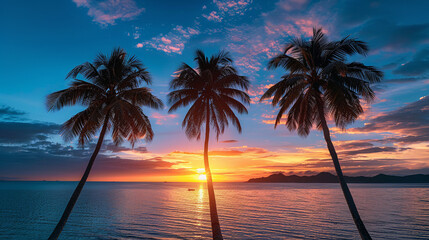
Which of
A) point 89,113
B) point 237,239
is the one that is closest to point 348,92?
point 237,239

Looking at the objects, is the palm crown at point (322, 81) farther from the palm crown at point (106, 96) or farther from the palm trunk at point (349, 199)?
the palm crown at point (106, 96)

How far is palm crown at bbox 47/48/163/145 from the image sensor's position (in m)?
17.0

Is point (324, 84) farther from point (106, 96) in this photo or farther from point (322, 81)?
point (106, 96)

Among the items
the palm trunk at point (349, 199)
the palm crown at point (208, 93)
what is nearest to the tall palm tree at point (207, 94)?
the palm crown at point (208, 93)

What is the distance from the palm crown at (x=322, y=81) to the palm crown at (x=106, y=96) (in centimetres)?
963

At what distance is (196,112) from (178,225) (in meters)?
16.3

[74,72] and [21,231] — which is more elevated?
[74,72]

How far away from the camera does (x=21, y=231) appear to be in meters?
25.9

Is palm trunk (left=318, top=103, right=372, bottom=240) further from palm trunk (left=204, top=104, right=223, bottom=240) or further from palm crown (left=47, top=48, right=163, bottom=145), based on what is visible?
palm crown (left=47, top=48, right=163, bottom=145)

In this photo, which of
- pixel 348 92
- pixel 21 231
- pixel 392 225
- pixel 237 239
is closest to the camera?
pixel 348 92

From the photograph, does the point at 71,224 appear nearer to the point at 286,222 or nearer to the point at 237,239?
the point at 237,239

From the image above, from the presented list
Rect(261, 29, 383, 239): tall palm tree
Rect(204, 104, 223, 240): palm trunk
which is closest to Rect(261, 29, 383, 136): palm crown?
Rect(261, 29, 383, 239): tall palm tree

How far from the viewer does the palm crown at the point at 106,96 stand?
1705 centimetres

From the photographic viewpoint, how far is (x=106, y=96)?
18.1 metres
